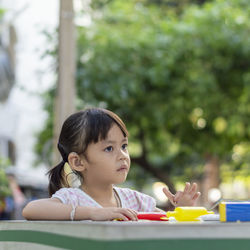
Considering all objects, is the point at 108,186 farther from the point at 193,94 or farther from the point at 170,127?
the point at 170,127

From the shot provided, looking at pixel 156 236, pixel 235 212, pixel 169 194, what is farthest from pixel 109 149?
pixel 156 236

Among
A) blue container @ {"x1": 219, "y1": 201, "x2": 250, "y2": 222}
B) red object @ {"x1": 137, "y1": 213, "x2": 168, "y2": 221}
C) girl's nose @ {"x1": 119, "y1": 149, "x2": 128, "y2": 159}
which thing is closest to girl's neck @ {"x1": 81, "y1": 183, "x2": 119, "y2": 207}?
girl's nose @ {"x1": 119, "y1": 149, "x2": 128, "y2": 159}

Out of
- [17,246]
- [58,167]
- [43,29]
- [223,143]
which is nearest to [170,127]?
[223,143]

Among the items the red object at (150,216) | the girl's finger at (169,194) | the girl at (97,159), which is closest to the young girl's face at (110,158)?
the girl at (97,159)

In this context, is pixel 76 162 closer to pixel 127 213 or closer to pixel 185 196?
pixel 185 196

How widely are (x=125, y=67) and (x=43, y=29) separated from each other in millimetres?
1640

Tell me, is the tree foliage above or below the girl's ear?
above

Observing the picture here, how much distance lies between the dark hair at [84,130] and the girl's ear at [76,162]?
0.06ft

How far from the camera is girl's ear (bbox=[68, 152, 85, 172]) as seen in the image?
6.94 feet

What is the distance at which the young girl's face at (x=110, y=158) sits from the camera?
2023mm

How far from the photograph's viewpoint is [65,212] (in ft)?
5.70

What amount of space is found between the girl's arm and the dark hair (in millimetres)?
281

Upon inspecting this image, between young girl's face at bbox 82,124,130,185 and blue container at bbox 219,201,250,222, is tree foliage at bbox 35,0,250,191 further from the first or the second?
blue container at bbox 219,201,250,222

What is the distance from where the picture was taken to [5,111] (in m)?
13.6
